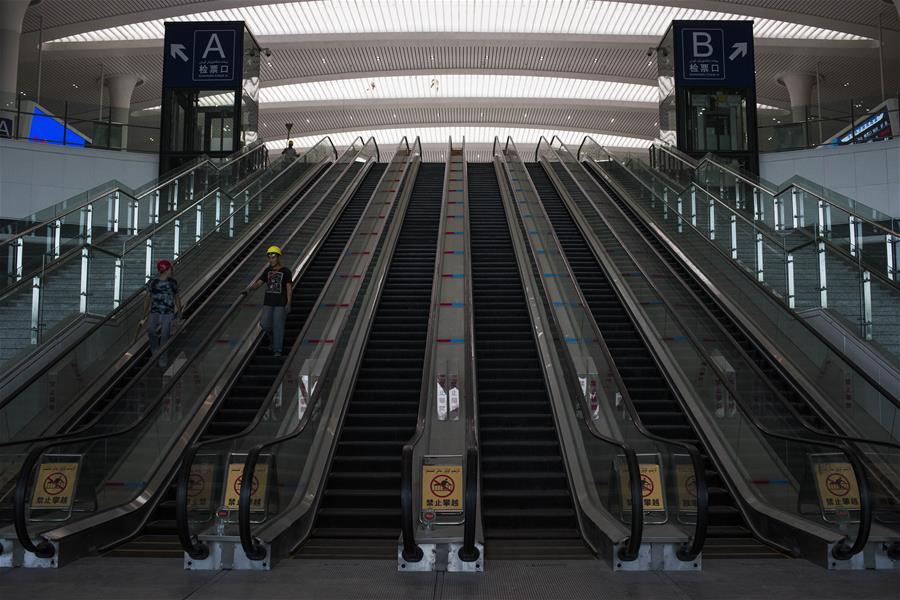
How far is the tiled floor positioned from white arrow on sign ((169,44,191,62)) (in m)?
18.7

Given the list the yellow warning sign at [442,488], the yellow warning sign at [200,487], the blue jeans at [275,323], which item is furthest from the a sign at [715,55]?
the yellow warning sign at [200,487]

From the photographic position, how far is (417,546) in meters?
5.71

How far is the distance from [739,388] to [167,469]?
520 centimetres

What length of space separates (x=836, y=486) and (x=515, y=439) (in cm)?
319

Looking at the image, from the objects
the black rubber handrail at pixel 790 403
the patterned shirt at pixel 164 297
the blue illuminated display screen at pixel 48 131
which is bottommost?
the black rubber handrail at pixel 790 403

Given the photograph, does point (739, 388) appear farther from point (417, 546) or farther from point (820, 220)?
point (820, 220)

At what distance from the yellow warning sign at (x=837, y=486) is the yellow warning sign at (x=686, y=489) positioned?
37.9 inches

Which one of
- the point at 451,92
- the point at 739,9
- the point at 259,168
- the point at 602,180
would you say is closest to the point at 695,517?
the point at 259,168

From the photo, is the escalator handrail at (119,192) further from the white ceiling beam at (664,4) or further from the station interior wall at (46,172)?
the white ceiling beam at (664,4)

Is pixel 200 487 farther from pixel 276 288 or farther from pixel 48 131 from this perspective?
pixel 48 131

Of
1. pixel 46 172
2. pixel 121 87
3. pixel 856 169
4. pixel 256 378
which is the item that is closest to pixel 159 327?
pixel 256 378

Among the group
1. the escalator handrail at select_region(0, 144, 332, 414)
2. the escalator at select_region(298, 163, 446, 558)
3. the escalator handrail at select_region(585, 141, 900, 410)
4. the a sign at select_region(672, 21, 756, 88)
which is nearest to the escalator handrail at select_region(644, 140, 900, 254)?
the escalator handrail at select_region(585, 141, 900, 410)

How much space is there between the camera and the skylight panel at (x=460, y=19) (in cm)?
2873

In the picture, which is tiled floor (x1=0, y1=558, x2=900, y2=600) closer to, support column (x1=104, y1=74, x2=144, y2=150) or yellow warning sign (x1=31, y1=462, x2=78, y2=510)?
yellow warning sign (x1=31, y1=462, x2=78, y2=510)
